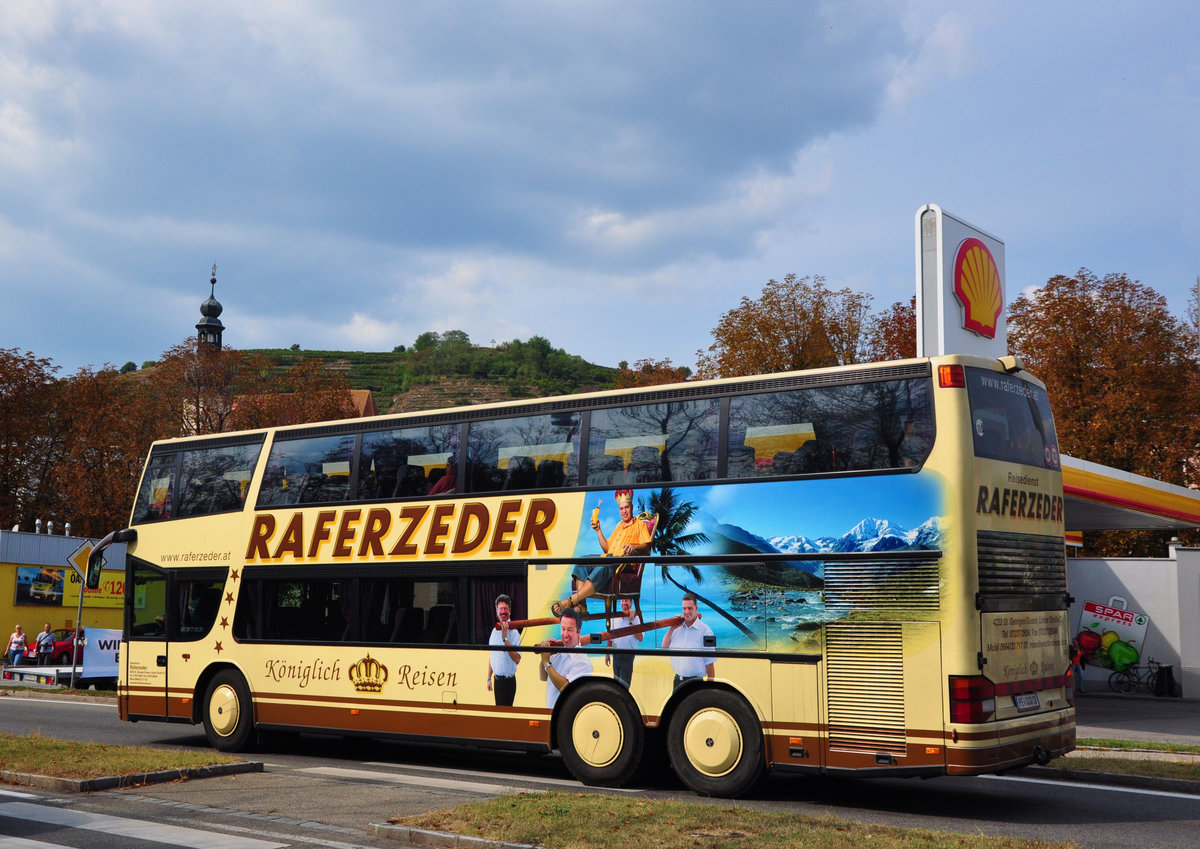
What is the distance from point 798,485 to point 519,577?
11.4ft

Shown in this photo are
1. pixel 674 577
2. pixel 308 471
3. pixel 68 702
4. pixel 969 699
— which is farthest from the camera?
pixel 68 702

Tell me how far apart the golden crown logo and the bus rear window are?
7.50 meters

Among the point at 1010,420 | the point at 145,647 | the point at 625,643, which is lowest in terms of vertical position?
the point at 145,647

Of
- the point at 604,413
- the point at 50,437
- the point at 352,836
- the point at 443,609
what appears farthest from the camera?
the point at 50,437

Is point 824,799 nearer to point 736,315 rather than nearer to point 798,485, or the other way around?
point 798,485

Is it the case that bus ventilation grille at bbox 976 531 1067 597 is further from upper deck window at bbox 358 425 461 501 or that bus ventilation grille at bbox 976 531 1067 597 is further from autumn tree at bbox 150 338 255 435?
autumn tree at bbox 150 338 255 435

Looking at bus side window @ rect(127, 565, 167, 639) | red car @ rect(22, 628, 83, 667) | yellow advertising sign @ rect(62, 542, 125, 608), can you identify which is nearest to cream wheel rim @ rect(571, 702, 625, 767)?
bus side window @ rect(127, 565, 167, 639)

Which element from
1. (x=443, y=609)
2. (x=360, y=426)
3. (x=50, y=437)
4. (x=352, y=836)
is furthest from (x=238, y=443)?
(x=50, y=437)

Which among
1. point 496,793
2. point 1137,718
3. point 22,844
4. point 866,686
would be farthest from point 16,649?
point 866,686

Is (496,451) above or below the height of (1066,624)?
above

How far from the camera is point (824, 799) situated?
10992mm

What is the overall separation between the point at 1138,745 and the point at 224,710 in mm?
12143

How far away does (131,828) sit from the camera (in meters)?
8.83

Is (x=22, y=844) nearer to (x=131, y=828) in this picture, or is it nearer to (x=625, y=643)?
(x=131, y=828)
